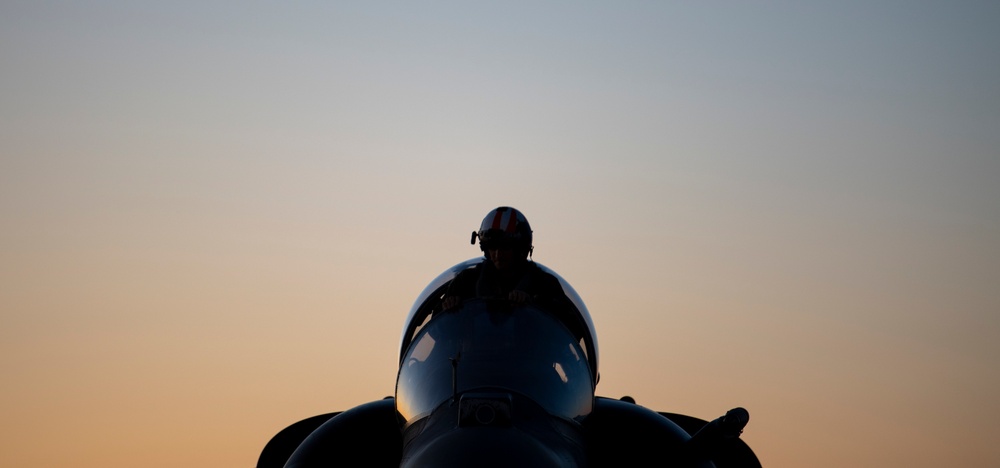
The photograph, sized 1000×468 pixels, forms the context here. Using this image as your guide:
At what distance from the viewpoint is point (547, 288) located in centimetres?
2248

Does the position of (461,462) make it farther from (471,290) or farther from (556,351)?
(471,290)

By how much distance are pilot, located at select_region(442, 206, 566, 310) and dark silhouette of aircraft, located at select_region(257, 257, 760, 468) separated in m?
0.33

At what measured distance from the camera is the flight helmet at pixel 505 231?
74.5ft

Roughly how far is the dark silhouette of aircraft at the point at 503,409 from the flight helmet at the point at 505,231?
Result: 0.67 m

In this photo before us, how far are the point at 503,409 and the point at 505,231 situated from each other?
4797 millimetres

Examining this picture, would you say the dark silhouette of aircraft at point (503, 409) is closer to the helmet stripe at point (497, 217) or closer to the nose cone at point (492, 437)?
the nose cone at point (492, 437)

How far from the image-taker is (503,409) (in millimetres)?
18531

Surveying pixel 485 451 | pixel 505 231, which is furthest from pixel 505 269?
pixel 485 451

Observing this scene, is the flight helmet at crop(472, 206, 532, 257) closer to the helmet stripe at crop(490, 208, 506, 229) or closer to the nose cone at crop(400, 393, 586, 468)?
the helmet stripe at crop(490, 208, 506, 229)

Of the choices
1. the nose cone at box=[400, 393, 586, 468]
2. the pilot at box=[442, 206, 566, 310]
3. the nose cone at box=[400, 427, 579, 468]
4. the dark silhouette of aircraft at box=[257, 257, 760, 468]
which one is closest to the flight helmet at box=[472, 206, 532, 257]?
the pilot at box=[442, 206, 566, 310]

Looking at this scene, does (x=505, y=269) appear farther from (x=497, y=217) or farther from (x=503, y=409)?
(x=503, y=409)

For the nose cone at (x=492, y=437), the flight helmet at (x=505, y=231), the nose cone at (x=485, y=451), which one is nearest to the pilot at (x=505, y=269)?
the flight helmet at (x=505, y=231)

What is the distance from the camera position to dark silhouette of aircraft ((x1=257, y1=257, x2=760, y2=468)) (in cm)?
1845

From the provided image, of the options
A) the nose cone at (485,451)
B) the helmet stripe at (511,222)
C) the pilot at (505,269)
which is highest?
the helmet stripe at (511,222)
